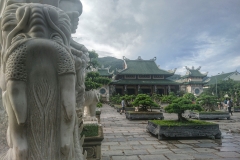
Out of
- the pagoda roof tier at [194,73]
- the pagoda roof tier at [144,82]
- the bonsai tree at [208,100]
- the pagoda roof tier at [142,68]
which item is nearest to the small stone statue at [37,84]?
the bonsai tree at [208,100]

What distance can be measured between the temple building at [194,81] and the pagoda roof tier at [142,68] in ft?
17.8

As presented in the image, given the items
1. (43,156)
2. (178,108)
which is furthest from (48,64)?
(178,108)

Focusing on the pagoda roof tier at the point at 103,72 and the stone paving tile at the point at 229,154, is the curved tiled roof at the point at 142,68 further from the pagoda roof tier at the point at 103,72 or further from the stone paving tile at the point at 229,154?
the stone paving tile at the point at 229,154

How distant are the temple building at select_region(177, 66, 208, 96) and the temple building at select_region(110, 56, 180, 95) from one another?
4086mm

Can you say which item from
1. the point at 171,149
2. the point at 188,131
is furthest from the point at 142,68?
the point at 171,149

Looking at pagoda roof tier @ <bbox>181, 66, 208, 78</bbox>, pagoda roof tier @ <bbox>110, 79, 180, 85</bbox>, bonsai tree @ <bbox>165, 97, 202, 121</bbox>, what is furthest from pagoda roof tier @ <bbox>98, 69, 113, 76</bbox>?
bonsai tree @ <bbox>165, 97, 202, 121</bbox>

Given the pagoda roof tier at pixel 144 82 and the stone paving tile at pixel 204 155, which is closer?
the stone paving tile at pixel 204 155

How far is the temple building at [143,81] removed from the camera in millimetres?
32156

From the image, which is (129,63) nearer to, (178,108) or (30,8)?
(178,108)

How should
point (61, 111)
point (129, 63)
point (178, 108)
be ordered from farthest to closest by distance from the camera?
point (129, 63) < point (178, 108) < point (61, 111)

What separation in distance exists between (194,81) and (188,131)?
32752 mm

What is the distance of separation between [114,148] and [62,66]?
12.4ft

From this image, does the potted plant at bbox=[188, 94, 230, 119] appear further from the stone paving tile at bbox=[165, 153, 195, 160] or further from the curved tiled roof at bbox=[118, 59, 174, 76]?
the curved tiled roof at bbox=[118, 59, 174, 76]

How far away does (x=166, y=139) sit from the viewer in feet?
18.8
